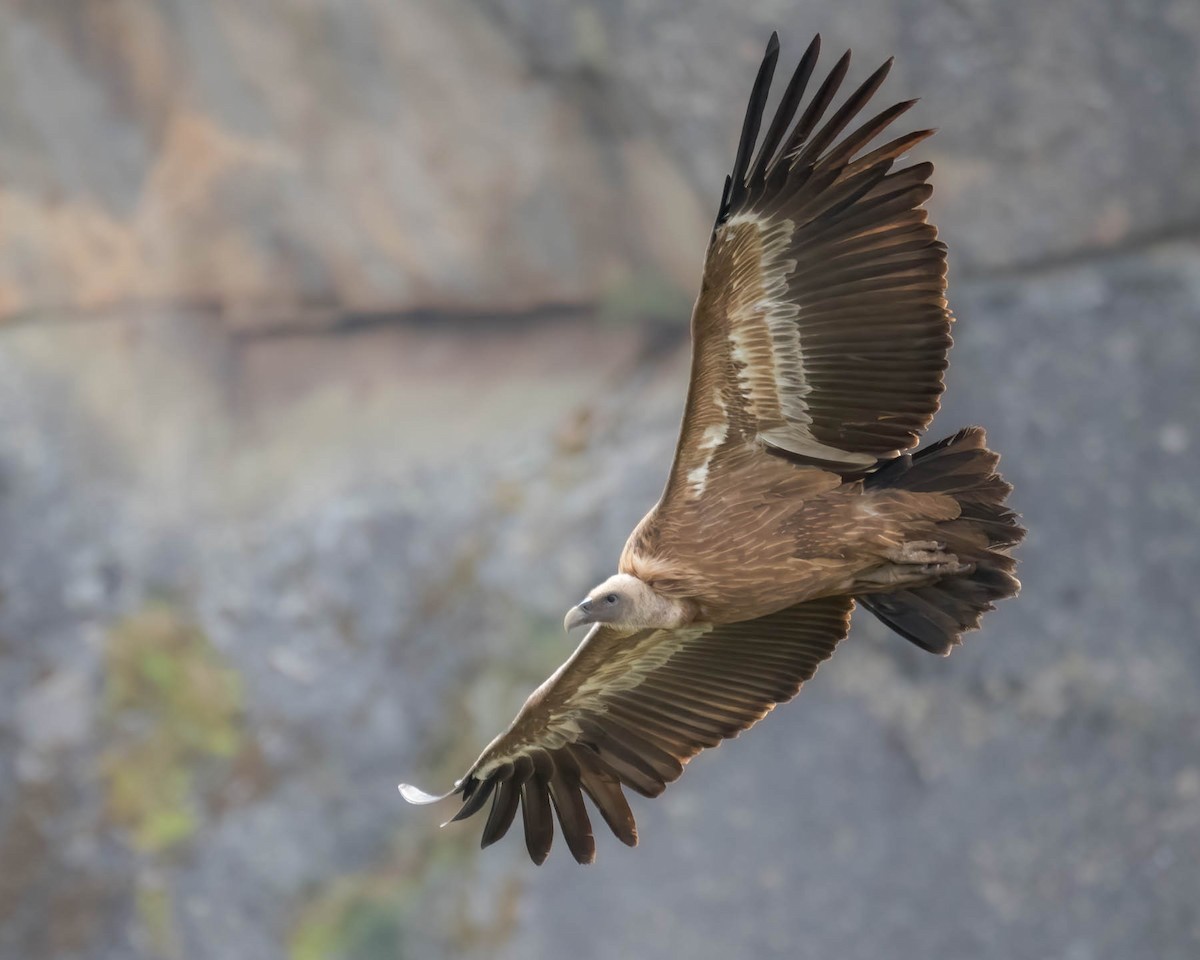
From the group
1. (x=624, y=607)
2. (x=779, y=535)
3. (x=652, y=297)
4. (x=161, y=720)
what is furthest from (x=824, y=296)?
(x=161, y=720)

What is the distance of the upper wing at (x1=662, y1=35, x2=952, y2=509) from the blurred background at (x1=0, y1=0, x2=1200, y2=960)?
442 centimetres

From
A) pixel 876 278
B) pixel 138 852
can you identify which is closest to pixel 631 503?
pixel 138 852

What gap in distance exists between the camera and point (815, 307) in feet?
11.8

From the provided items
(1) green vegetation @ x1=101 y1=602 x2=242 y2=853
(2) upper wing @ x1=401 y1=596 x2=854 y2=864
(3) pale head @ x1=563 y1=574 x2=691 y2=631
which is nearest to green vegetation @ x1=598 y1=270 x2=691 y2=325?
(1) green vegetation @ x1=101 y1=602 x2=242 y2=853

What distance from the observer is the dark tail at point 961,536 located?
3.71 m

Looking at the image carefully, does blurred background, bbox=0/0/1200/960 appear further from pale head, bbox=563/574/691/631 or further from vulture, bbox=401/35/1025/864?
pale head, bbox=563/574/691/631

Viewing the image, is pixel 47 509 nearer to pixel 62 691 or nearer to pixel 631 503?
pixel 62 691

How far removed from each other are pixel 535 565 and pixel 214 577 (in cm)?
187

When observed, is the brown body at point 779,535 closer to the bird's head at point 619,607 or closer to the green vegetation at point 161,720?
the bird's head at point 619,607

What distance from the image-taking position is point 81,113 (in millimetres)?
9266

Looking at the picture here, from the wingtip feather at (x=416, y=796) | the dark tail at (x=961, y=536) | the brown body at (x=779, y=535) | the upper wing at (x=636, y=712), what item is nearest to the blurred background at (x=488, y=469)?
the upper wing at (x=636, y=712)

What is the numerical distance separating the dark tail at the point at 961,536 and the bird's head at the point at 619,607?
0.59 meters

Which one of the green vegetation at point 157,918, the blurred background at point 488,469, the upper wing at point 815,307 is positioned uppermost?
the upper wing at point 815,307

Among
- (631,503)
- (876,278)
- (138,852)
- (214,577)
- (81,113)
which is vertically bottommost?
(138,852)
